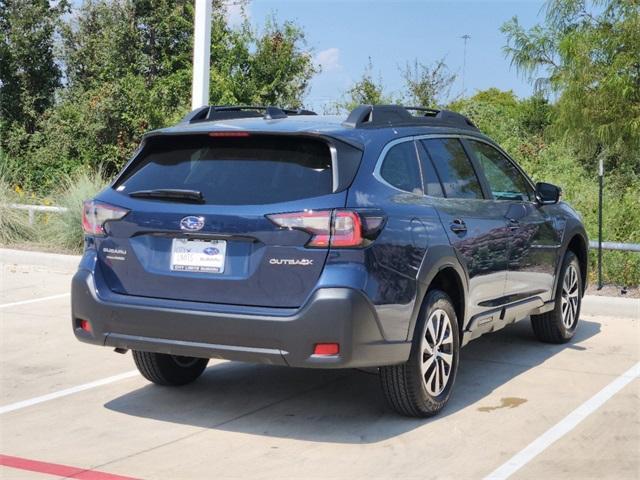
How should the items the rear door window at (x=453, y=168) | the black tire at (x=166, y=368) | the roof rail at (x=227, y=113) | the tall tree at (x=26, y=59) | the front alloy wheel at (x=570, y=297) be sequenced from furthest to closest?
the tall tree at (x=26, y=59) < the front alloy wheel at (x=570, y=297) < the black tire at (x=166, y=368) < the rear door window at (x=453, y=168) < the roof rail at (x=227, y=113)

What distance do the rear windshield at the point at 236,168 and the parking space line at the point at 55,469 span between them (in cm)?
155

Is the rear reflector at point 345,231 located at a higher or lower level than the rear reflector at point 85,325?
higher

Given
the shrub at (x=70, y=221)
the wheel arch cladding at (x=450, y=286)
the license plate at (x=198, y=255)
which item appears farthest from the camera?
the shrub at (x=70, y=221)

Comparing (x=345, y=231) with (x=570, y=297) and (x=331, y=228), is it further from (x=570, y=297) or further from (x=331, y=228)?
(x=570, y=297)

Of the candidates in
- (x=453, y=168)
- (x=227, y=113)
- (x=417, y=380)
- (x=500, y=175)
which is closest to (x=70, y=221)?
(x=227, y=113)

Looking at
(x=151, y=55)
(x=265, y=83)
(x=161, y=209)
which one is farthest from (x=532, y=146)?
(x=161, y=209)

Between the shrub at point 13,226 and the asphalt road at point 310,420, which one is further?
the shrub at point 13,226

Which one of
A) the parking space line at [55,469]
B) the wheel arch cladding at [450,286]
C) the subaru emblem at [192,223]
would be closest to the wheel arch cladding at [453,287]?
the wheel arch cladding at [450,286]

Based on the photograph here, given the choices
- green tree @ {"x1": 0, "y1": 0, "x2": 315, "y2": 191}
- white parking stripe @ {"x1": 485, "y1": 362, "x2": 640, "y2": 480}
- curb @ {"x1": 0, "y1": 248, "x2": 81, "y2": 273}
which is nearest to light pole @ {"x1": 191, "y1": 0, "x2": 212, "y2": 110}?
curb @ {"x1": 0, "y1": 248, "x2": 81, "y2": 273}

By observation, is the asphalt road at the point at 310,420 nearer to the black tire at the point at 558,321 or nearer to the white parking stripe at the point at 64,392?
the white parking stripe at the point at 64,392

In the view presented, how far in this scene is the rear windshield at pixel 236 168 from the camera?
5.38 meters

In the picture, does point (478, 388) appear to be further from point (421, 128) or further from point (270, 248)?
point (270, 248)

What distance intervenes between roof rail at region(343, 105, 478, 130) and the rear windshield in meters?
0.47

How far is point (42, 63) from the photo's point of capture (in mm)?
28547
